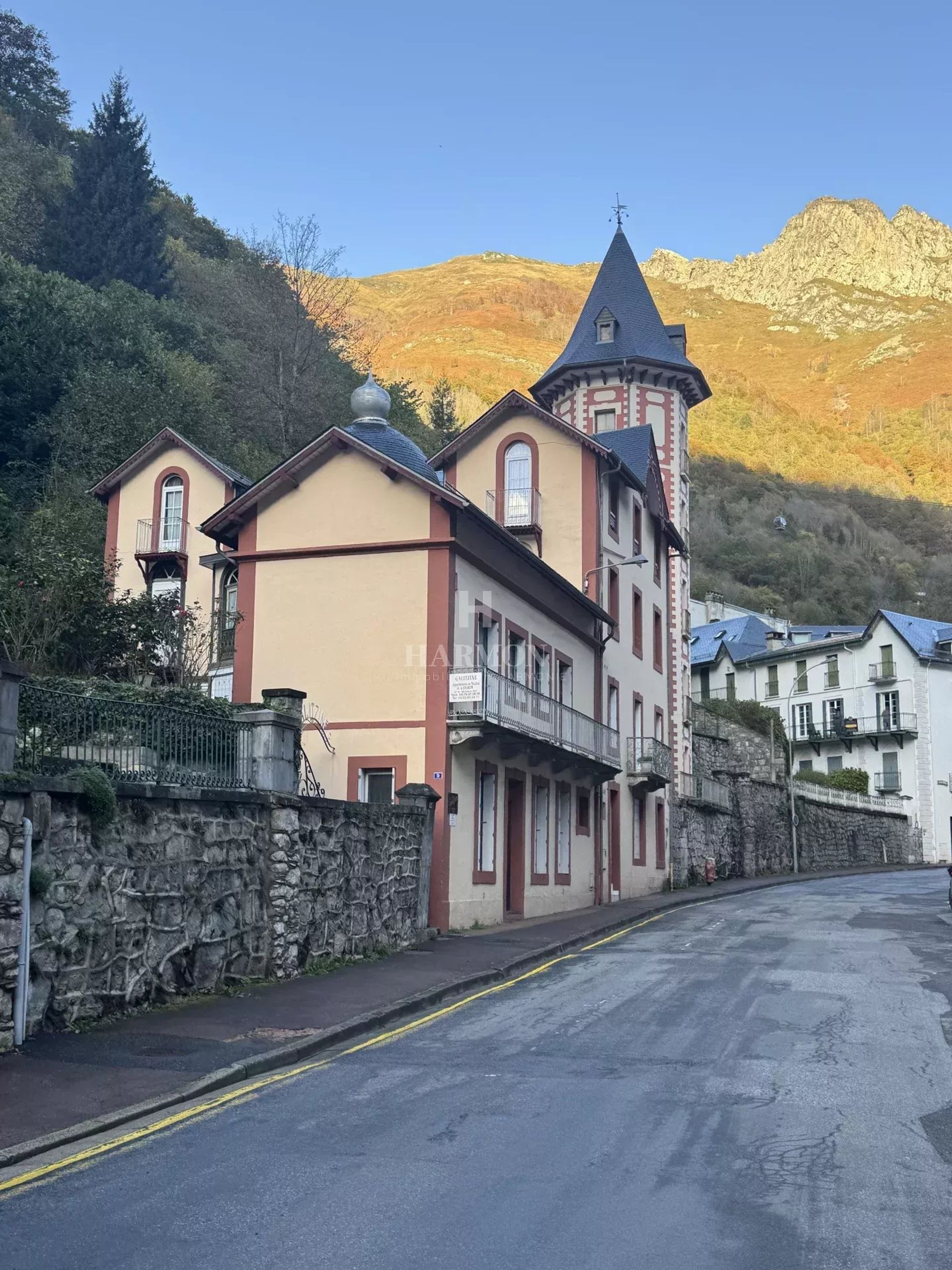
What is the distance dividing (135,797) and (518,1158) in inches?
260

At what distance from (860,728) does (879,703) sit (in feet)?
5.49

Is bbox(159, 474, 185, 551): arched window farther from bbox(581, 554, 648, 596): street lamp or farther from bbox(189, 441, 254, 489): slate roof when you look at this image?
bbox(581, 554, 648, 596): street lamp

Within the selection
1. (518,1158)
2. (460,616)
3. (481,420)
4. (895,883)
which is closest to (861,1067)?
(518,1158)

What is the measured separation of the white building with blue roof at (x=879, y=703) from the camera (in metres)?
64.4

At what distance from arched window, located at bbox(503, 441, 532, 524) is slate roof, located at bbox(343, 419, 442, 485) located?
7.33 metres

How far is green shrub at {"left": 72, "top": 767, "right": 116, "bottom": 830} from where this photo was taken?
1183 cm

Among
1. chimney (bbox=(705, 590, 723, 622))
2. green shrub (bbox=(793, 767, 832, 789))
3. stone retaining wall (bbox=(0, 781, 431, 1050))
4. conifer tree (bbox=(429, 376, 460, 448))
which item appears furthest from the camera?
chimney (bbox=(705, 590, 723, 622))

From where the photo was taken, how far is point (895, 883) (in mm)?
42094

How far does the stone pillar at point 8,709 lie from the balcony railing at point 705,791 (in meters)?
32.4

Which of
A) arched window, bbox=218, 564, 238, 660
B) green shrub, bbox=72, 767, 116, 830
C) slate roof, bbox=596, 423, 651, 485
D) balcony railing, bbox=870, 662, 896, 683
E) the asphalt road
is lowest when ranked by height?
the asphalt road

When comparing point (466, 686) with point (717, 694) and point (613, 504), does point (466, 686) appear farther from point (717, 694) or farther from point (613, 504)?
point (717, 694)

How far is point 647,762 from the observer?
34844mm

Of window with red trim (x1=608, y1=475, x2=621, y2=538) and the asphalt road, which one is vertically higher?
window with red trim (x1=608, y1=475, x2=621, y2=538)

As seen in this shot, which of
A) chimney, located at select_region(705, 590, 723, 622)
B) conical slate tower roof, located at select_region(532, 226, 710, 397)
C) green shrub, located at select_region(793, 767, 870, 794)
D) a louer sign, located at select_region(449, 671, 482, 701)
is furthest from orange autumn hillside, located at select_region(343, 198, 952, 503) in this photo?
a louer sign, located at select_region(449, 671, 482, 701)
